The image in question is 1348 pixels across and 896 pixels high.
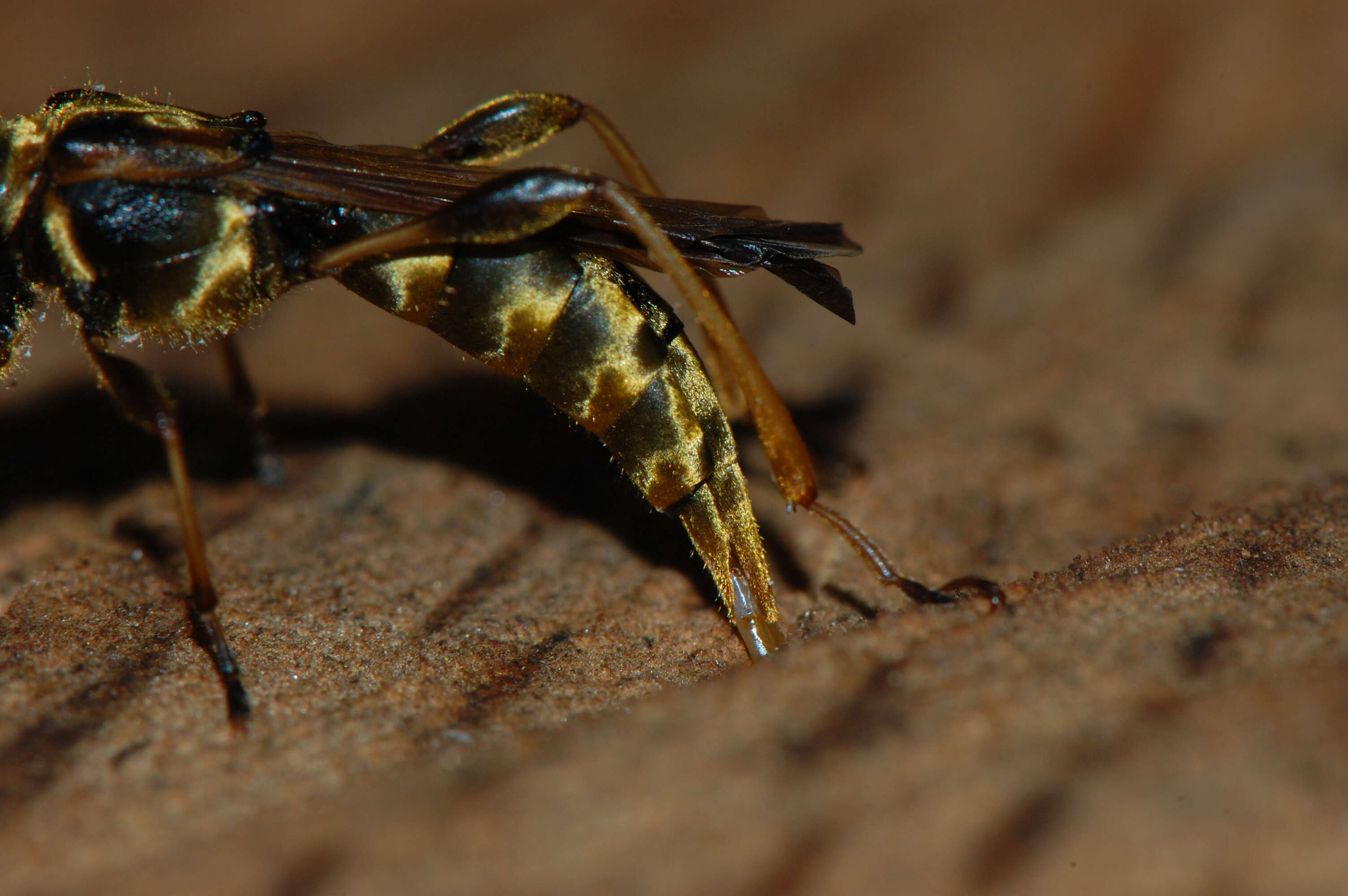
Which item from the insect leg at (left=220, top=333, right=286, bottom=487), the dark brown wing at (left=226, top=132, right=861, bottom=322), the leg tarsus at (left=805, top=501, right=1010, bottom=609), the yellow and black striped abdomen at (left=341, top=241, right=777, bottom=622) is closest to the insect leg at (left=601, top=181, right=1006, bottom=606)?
the leg tarsus at (left=805, top=501, right=1010, bottom=609)

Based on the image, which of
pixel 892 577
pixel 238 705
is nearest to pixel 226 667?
pixel 238 705

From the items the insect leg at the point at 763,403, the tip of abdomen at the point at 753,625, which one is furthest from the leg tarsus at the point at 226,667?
the insect leg at the point at 763,403

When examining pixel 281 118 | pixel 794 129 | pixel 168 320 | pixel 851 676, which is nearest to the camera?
pixel 851 676

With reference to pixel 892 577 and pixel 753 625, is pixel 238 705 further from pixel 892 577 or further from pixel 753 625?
pixel 892 577

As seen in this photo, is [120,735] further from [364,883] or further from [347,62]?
[347,62]

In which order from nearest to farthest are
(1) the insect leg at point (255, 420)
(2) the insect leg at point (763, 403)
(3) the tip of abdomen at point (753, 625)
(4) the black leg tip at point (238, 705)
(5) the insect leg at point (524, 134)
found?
(4) the black leg tip at point (238, 705), (2) the insect leg at point (763, 403), (3) the tip of abdomen at point (753, 625), (5) the insect leg at point (524, 134), (1) the insect leg at point (255, 420)

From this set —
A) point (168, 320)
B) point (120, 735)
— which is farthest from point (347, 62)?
point (120, 735)

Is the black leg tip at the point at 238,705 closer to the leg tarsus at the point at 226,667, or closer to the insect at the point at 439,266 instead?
the leg tarsus at the point at 226,667
